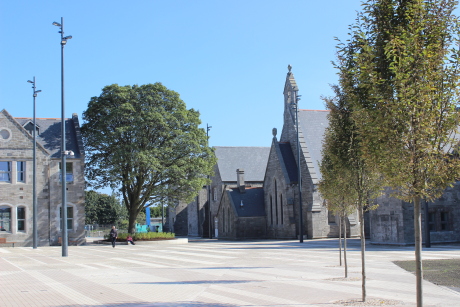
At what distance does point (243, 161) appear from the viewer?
61719mm

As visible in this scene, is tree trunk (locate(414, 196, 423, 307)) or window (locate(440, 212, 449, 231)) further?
window (locate(440, 212, 449, 231))

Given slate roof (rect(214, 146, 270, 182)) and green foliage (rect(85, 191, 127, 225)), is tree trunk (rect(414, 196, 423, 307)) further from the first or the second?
green foliage (rect(85, 191, 127, 225))

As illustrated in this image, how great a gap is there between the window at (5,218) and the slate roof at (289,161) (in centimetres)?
2458

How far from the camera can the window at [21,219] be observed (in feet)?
138

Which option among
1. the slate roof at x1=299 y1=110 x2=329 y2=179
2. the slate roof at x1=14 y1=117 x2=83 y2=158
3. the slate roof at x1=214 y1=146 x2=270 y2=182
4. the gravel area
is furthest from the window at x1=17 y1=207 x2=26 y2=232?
the gravel area

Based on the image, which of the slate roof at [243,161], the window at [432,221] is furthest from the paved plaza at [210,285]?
the slate roof at [243,161]

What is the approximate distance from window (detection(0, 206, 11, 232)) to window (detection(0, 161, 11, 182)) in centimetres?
239

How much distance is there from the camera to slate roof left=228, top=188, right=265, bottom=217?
51.0 metres

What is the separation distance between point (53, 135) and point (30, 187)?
565 centimetres

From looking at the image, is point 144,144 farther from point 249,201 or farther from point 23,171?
point 249,201

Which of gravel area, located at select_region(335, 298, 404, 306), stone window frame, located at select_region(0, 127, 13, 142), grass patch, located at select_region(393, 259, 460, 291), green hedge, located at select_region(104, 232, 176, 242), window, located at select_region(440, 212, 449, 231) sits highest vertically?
stone window frame, located at select_region(0, 127, 13, 142)

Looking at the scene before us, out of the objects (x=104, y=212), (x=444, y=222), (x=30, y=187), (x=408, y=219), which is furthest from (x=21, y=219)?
(x=104, y=212)

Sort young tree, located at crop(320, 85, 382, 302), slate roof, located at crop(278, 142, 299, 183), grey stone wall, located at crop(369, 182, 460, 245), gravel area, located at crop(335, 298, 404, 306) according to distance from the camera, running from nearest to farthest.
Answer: gravel area, located at crop(335, 298, 404, 306) → young tree, located at crop(320, 85, 382, 302) → grey stone wall, located at crop(369, 182, 460, 245) → slate roof, located at crop(278, 142, 299, 183)

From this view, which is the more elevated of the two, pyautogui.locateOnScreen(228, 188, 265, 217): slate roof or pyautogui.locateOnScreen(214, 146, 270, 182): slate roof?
pyautogui.locateOnScreen(214, 146, 270, 182): slate roof
